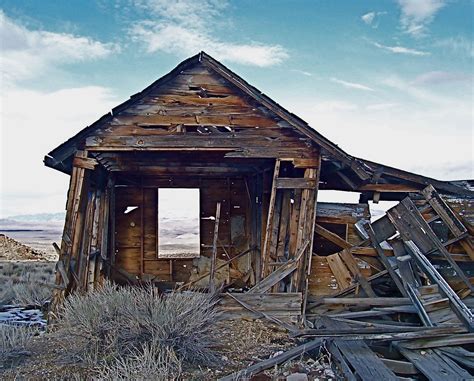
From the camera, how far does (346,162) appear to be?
9266mm

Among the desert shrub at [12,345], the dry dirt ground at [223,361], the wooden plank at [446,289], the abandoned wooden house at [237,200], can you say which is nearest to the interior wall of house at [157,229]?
the abandoned wooden house at [237,200]

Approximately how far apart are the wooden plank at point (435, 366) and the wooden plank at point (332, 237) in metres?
3.69

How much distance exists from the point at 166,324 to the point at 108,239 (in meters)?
6.08

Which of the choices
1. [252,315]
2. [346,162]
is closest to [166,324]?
[252,315]

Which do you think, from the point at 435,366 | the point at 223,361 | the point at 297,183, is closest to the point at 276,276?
the point at 297,183

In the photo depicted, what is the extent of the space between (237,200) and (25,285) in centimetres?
573

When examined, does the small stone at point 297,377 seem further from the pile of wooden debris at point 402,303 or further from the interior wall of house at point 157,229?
the interior wall of house at point 157,229

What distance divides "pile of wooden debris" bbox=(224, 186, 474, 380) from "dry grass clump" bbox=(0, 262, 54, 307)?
498 centimetres

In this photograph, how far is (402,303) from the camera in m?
8.47

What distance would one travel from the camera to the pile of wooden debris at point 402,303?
6035 millimetres

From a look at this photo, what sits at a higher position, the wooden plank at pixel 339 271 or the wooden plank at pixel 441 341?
the wooden plank at pixel 441 341

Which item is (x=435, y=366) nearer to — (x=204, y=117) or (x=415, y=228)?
(x=415, y=228)

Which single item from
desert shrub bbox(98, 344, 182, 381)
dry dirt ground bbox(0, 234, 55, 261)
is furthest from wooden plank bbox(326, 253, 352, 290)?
dry dirt ground bbox(0, 234, 55, 261)

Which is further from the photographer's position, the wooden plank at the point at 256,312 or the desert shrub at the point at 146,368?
the wooden plank at the point at 256,312
